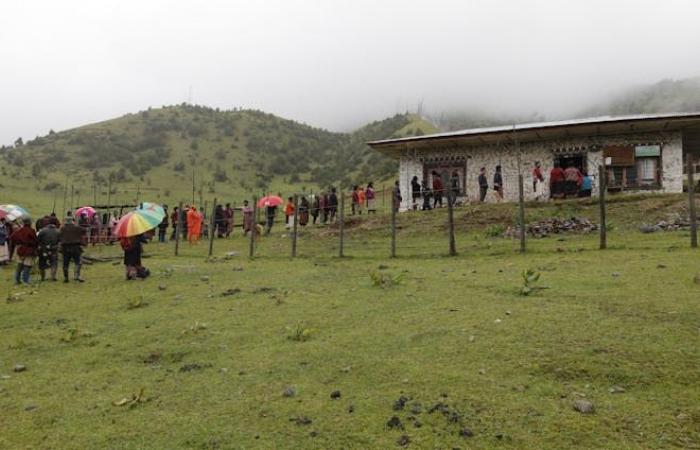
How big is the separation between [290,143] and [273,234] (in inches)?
1639

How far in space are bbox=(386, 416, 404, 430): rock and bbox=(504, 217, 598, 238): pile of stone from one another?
45.8 feet

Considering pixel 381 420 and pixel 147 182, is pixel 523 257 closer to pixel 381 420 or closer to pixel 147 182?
pixel 381 420

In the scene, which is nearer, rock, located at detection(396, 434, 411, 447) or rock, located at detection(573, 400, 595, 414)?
rock, located at detection(396, 434, 411, 447)

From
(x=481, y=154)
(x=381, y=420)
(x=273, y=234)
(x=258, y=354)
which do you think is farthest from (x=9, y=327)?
(x=481, y=154)

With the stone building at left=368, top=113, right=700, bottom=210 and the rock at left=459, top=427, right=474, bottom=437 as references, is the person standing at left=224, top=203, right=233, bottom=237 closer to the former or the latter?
the stone building at left=368, top=113, right=700, bottom=210

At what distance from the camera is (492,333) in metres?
6.91

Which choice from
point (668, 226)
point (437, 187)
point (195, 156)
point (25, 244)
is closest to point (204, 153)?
point (195, 156)

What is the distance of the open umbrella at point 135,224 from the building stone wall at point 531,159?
1570 centimetres

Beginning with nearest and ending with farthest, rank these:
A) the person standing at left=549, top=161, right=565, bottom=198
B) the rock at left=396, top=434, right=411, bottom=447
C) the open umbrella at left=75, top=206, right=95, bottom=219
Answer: the rock at left=396, top=434, right=411, bottom=447 → the person standing at left=549, top=161, right=565, bottom=198 → the open umbrella at left=75, top=206, right=95, bottom=219

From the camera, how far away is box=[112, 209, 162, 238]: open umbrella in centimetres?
1348

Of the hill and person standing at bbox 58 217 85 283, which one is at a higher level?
the hill

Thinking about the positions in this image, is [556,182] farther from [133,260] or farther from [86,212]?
[86,212]

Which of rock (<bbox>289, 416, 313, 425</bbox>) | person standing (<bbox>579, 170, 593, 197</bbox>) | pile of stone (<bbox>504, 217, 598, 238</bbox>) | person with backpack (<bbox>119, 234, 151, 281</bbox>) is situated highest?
person standing (<bbox>579, 170, 593, 197</bbox>)

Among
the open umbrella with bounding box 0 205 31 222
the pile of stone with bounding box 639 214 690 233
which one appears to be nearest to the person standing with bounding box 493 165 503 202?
the pile of stone with bounding box 639 214 690 233
